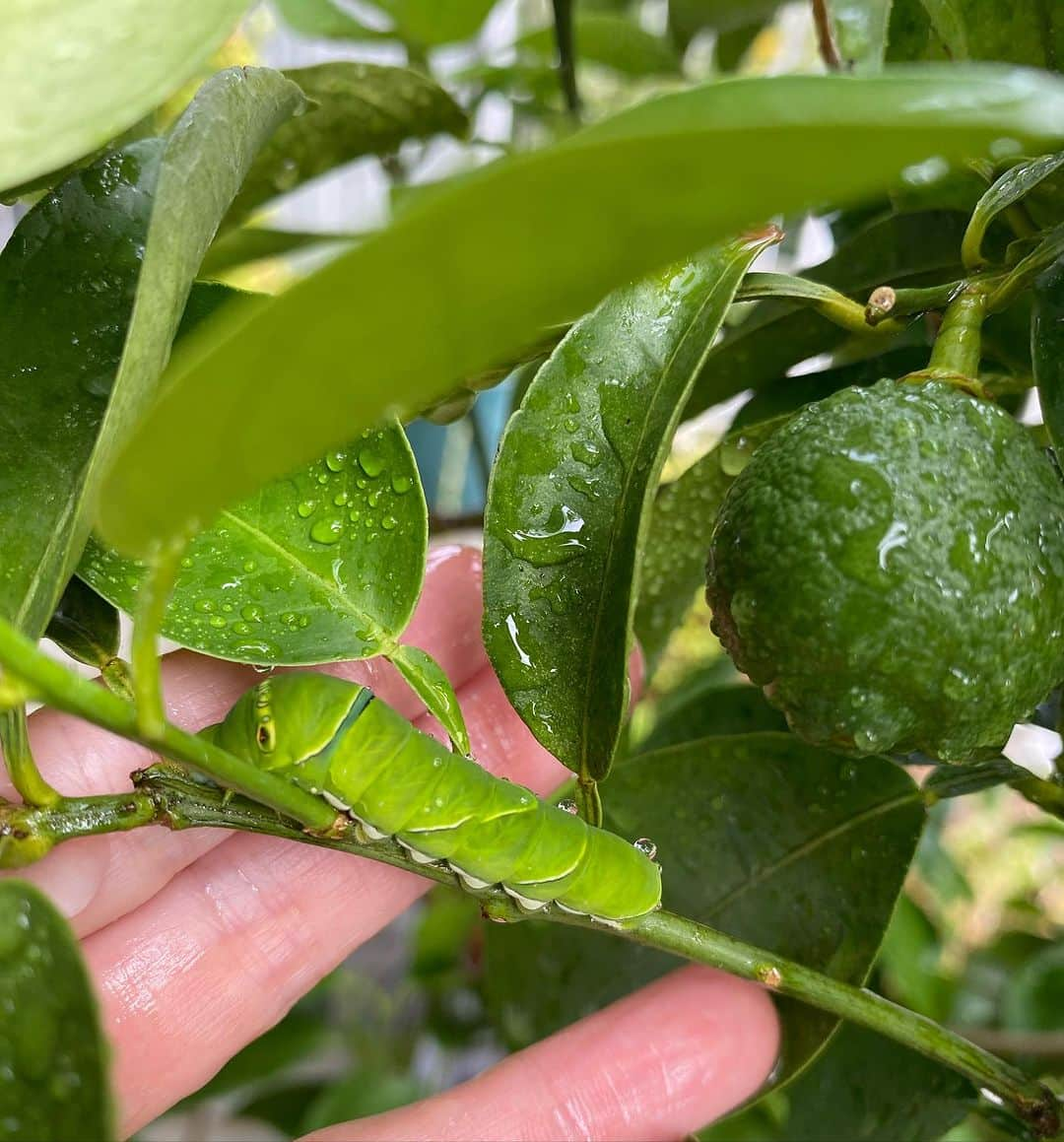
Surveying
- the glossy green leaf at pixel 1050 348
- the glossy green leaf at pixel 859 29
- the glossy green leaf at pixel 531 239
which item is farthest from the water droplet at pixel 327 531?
the glossy green leaf at pixel 859 29

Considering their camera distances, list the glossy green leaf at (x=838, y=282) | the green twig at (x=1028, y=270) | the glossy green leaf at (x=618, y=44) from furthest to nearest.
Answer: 1. the glossy green leaf at (x=618, y=44)
2. the glossy green leaf at (x=838, y=282)
3. the green twig at (x=1028, y=270)

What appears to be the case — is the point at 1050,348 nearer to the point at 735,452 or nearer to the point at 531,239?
the point at 735,452

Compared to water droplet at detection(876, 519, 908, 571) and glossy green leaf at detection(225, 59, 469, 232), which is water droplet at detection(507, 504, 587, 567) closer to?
water droplet at detection(876, 519, 908, 571)

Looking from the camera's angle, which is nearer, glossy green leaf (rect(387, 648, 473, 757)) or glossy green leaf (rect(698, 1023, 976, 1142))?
glossy green leaf (rect(387, 648, 473, 757))

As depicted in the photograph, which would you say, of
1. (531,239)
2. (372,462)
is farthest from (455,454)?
(531,239)

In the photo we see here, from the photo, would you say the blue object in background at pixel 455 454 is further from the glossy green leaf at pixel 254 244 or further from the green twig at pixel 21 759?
the green twig at pixel 21 759

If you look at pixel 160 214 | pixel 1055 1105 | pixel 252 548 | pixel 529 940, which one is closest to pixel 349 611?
pixel 252 548

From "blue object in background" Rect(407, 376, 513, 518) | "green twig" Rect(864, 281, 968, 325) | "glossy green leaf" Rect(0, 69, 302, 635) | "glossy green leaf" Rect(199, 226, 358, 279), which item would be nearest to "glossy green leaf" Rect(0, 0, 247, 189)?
"glossy green leaf" Rect(0, 69, 302, 635)
